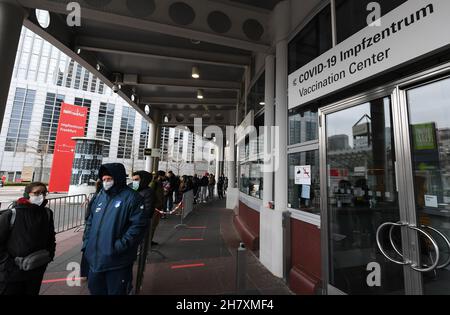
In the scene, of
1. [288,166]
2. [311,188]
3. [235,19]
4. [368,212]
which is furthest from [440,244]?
[235,19]

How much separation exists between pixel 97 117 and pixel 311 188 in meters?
37.2

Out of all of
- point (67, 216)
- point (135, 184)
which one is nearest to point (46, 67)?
point (67, 216)

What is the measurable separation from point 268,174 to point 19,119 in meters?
36.4

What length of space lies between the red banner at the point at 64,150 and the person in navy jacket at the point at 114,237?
1200cm

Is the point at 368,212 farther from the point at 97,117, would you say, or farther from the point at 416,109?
the point at 97,117

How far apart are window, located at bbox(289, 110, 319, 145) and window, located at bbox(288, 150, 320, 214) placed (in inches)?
9.6

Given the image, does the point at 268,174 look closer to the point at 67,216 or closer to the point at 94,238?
the point at 94,238

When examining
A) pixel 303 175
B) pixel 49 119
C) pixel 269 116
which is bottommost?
pixel 303 175

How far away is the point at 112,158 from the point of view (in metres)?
35.6

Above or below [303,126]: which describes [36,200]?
below

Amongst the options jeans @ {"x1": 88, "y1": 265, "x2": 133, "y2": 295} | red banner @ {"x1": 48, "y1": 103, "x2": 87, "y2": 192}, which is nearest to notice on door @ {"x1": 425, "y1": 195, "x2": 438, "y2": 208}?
jeans @ {"x1": 88, "y1": 265, "x2": 133, "y2": 295}

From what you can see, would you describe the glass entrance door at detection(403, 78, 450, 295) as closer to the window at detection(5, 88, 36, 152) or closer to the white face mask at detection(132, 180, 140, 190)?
the white face mask at detection(132, 180, 140, 190)

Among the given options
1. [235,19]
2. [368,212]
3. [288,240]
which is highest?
[235,19]

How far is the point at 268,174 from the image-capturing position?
4.28m
